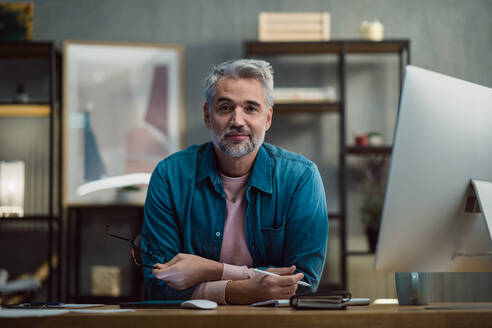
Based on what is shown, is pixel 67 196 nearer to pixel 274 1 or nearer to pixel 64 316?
pixel 274 1

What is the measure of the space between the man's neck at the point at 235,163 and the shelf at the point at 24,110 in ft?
5.72

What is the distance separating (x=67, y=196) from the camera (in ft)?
10.7

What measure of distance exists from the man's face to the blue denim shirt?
8 cm

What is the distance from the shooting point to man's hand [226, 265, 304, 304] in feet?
4.30

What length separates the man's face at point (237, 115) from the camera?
171cm

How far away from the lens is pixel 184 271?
1422 mm

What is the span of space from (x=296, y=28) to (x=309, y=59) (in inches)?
11.8

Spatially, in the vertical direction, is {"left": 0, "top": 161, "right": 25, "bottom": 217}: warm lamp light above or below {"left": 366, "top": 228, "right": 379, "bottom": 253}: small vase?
above

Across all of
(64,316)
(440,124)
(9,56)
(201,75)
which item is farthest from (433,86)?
(9,56)

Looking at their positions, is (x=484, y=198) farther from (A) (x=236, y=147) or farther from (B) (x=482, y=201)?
(A) (x=236, y=147)

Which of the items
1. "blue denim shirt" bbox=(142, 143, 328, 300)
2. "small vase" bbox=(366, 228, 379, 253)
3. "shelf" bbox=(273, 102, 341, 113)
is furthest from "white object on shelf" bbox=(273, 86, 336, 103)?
"blue denim shirt" bbox=(142, 143, 328, 300)

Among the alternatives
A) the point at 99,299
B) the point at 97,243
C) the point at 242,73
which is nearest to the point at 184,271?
the point at 242,73

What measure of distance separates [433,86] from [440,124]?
2.7 inches

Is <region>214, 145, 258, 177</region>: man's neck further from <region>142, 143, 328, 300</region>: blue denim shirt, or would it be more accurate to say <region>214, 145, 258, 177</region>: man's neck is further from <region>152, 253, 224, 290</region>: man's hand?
<region>152, 253, 224, 290</region>: man's hand
